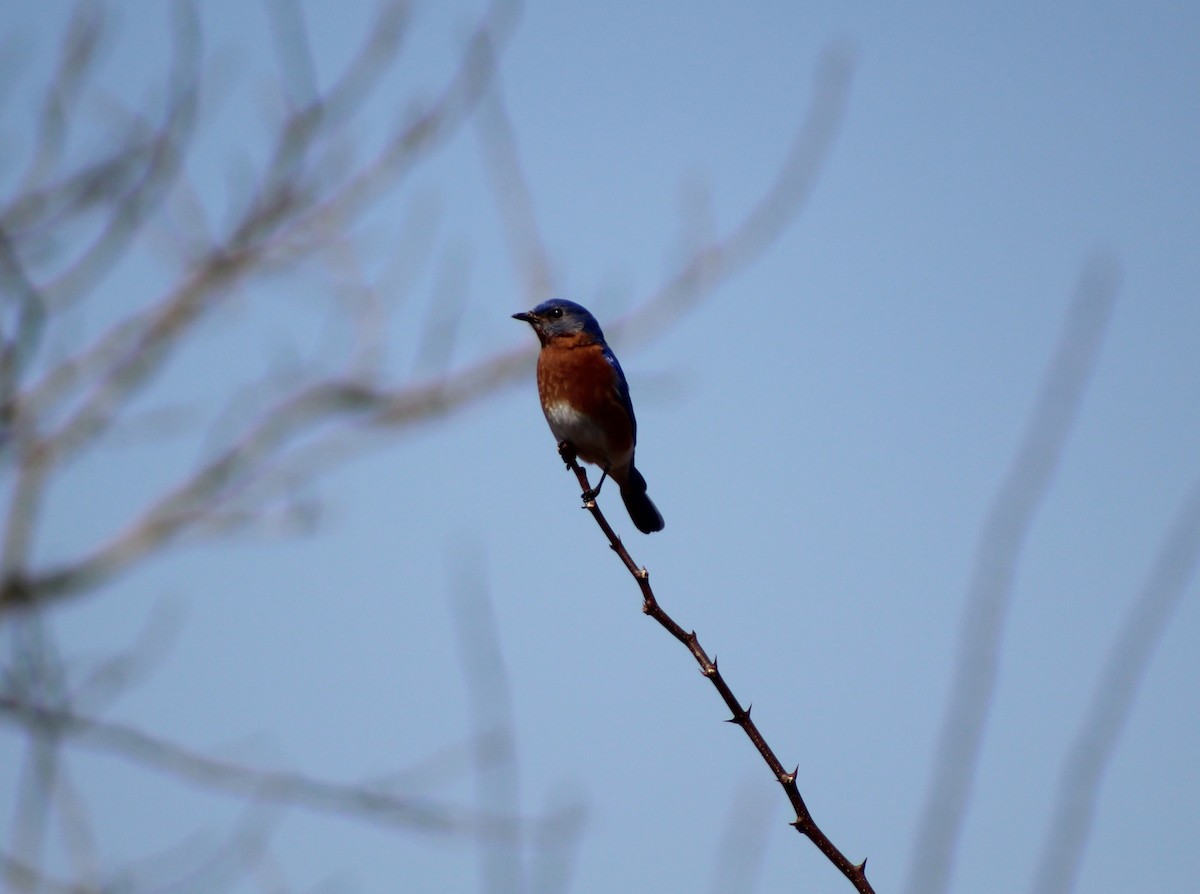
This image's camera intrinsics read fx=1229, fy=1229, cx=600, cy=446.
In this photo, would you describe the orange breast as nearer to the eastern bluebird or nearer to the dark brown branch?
the eastern bluebird

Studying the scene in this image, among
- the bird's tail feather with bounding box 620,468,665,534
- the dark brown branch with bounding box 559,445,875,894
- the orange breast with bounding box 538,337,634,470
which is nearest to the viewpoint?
the dark brown branch with bounding box 559,445,875,894

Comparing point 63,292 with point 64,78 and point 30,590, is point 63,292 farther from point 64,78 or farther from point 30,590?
point 30,590

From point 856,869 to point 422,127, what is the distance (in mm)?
4250

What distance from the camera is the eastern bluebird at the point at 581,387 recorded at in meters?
6.20

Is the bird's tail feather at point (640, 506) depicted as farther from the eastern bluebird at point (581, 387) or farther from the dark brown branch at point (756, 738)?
the dark brown branch at point (756, 738)

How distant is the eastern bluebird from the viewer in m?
6.20

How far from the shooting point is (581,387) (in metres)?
6.19

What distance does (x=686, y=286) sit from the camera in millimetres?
5652

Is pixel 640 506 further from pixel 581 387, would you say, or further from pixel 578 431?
pixel 581 387

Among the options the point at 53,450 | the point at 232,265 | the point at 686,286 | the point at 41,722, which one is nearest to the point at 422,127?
the point at 232,265

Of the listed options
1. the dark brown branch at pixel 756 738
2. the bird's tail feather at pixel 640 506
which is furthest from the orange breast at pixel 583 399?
the dark brown branch at pixel 756 738

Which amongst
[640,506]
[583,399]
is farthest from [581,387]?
[640,506]

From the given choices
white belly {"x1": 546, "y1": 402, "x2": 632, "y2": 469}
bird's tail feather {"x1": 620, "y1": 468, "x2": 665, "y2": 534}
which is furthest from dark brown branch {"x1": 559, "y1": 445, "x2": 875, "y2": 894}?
bird's tail feather {"x1": 620, "y1": 468, "x2": 665, "y2": 534}

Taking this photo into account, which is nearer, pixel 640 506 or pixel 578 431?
pixel 578 431
